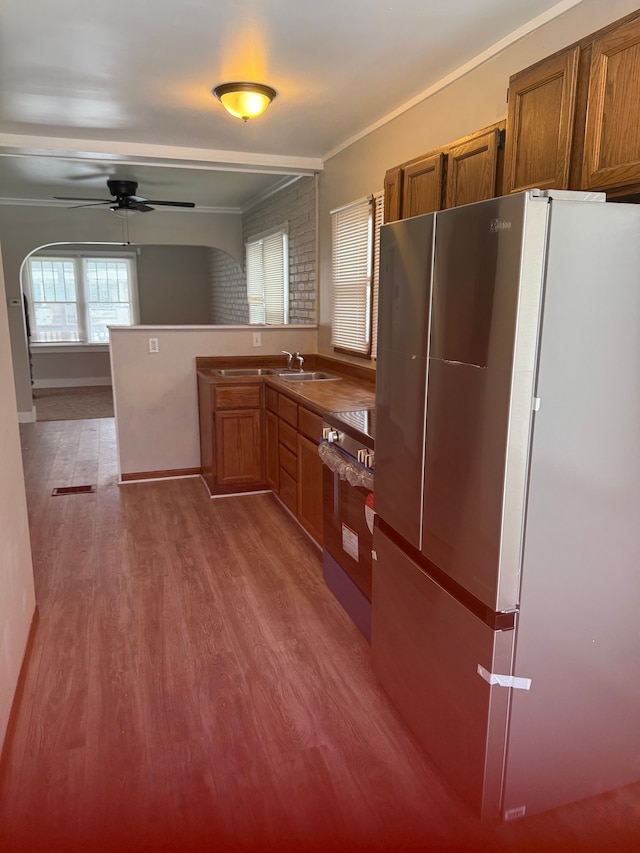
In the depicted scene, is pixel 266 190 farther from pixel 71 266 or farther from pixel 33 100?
pixel 71 266

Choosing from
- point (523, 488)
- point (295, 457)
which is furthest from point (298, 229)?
point (523, 488)

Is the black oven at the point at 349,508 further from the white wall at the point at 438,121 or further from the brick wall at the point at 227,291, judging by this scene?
the brick wall at the point at 227,291

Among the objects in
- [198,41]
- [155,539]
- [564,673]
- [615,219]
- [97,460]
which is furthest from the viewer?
[97,460]

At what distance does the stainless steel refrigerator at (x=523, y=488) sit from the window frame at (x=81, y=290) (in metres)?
8.20

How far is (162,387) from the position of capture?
462cm

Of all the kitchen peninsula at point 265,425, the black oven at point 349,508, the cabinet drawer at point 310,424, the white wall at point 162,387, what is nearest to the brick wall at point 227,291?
the white wall at point 162,387

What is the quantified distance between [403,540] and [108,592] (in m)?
1.73

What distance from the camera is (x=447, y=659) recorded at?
1.64m

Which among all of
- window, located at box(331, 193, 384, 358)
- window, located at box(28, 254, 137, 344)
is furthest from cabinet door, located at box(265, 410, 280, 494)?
window, located at box(28, 254, 137, 344)

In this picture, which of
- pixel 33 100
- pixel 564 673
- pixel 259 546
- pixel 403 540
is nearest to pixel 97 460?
pixel 259 546

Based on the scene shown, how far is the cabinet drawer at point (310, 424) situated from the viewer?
10.2 ft

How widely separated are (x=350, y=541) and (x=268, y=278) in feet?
14.2

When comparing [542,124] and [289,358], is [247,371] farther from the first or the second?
[542,124]

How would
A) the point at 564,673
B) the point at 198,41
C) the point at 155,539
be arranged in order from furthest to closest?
the point at 155,539, the point at 198,41, the point at 564,673
